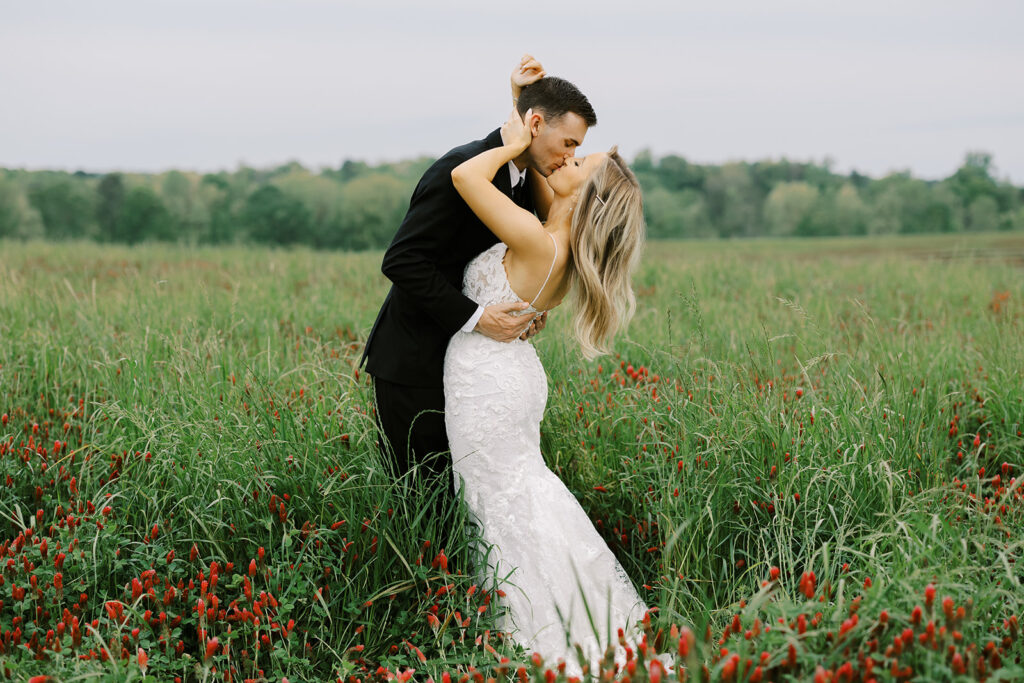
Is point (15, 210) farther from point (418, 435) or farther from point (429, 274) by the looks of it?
point (429, 274)

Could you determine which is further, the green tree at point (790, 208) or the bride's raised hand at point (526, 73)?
the green tree at point (790, 208)

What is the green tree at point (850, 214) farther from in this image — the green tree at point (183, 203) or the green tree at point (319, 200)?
the green tree at point (183, 203)

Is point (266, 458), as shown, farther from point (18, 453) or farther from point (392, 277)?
point (18, 453)

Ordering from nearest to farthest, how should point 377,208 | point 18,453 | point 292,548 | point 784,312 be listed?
point 292,548 < point 18,453 < point 784,312 < point 377,208

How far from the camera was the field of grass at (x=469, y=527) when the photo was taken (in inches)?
103

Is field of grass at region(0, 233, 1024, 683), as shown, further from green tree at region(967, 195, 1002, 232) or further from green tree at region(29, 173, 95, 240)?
green tree at region(967, 195, 1002, 232)

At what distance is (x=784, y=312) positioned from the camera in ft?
28.7

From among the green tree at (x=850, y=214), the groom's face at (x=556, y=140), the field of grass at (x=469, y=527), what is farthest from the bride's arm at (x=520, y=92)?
the green tree at (x=850, y=214)

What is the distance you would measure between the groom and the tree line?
1941 centimetres

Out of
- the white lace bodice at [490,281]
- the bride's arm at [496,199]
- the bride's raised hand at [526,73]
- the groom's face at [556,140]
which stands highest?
the bride's raised hand at [526,73]

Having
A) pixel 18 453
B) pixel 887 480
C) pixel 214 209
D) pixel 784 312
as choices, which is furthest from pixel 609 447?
pixel 214 209

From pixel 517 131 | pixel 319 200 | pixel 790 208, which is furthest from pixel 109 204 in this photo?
pixel 517 131

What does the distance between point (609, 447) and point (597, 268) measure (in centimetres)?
120

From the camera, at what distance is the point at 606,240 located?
141 inches
